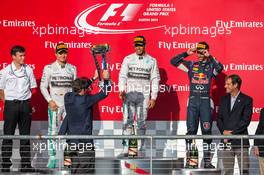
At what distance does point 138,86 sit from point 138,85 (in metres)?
0.02

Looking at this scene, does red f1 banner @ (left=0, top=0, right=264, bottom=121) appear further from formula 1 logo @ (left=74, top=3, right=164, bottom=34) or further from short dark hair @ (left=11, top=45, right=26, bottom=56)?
short dark hair @ (left=11, top=45, right=26, bottom=56)

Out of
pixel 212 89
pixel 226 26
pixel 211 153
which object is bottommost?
pixel 211 153

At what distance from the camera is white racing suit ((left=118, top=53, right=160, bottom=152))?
13.8m

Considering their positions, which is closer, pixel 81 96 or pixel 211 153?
pixel 81 96

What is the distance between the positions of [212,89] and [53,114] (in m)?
2.46

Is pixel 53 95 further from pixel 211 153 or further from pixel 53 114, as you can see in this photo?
pixel 211 153

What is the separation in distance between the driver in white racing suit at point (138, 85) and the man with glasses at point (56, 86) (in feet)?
2.58

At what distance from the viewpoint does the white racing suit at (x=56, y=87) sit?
45.6ft

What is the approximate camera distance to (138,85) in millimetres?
13844

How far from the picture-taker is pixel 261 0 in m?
14.4

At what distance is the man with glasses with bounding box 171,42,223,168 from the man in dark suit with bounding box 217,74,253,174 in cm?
27

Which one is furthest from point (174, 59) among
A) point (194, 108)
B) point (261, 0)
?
point (261, 0)

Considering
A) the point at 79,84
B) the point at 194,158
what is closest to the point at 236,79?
the point at 194,158

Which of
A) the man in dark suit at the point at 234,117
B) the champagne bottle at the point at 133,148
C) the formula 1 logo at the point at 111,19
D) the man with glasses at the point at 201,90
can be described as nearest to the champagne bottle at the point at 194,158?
the man with glasses at the point at 201,90
